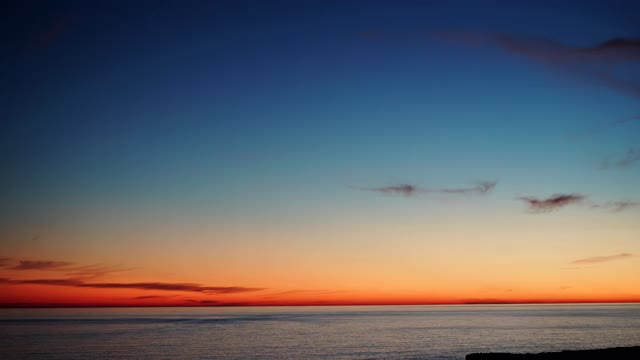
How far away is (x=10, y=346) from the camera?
102 m

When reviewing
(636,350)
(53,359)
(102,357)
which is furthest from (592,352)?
(53,359)

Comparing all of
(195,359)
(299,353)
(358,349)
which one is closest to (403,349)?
(358,349)

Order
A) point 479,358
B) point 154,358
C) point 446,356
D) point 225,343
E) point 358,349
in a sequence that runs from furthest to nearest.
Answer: point 225,343 → point 358,349 → point 154,358 → point 446,356 → point 479,358

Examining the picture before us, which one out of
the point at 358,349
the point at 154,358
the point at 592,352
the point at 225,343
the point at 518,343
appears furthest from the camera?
the point at 225,343

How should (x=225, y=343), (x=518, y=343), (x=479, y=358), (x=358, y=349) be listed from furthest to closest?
1. (x=225, y=343)
2. (x=518, y=343)
3. (x=358, y=349)
4. (x=479, y=358)

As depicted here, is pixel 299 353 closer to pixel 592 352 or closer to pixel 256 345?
pixel 256 345

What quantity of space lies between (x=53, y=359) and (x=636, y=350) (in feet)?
244

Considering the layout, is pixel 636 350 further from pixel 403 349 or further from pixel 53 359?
pixel 53 359

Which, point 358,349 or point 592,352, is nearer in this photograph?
point 592,352

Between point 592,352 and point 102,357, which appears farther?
point 102,357

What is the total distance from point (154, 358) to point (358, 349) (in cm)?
2967

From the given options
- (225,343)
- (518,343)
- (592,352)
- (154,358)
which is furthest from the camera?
(225,343)

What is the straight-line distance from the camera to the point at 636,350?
4659cm

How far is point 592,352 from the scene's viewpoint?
46.0 m
